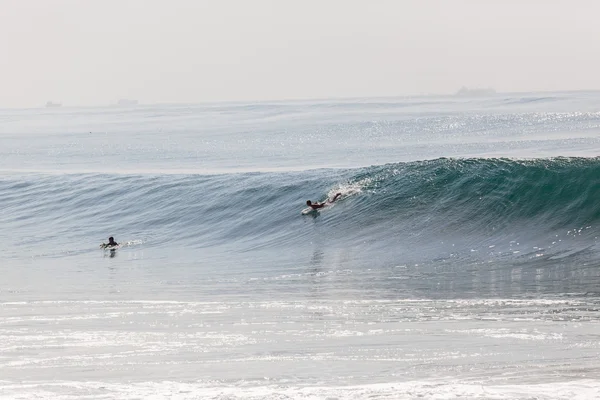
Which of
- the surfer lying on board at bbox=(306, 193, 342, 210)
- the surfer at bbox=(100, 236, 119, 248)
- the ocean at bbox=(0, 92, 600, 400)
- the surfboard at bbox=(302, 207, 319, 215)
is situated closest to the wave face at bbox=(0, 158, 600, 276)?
the ocean at bbox=(0, 92, 600, 400)

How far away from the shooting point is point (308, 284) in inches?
780

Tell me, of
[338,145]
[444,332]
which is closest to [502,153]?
→ [338,145]

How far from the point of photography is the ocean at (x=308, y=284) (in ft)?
38.1

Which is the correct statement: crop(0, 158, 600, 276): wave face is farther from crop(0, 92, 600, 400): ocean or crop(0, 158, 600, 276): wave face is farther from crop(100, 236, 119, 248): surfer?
crop(100, 236, 119, 248): surfer

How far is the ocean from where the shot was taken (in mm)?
11617

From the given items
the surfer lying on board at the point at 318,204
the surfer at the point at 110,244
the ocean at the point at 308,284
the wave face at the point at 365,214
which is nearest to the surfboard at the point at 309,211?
the surfer lying on board at the point at 318,204

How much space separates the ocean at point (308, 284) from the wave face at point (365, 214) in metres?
0.09

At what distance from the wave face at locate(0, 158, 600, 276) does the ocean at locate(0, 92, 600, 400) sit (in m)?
0.09

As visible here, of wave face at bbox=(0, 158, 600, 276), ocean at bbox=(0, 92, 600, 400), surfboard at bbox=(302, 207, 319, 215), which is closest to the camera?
ocean at bbox=(0, 92, 600, 400)

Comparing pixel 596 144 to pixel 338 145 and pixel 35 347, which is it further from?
pixel 35 347

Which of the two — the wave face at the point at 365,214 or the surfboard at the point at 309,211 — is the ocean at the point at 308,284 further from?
the surfboard at the point at 309,211

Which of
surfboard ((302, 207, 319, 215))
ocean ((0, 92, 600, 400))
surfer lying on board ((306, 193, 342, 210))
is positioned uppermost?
surfer lying on board ((306, 193, 342, 210))

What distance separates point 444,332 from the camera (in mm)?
13891

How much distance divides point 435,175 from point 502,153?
898 inches
